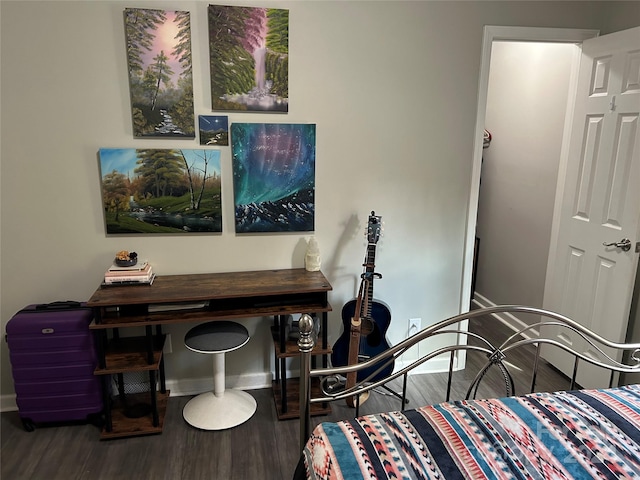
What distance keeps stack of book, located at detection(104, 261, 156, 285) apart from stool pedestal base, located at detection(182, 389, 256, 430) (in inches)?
29.8

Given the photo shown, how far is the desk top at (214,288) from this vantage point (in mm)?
2324

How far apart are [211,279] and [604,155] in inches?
93.8

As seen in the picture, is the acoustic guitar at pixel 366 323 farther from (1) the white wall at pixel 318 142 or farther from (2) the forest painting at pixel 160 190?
(2) the forest painting at pixel 160 190

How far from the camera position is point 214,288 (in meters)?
2.48

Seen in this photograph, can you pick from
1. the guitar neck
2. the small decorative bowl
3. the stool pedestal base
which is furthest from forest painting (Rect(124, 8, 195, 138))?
the stool pedestal base

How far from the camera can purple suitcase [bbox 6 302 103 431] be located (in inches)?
92.7

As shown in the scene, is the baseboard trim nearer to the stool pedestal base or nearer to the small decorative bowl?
the stool pedestal base

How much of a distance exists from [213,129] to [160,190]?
0.45m

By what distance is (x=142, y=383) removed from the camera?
2773 mm

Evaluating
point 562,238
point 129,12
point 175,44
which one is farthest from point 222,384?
point 562,238

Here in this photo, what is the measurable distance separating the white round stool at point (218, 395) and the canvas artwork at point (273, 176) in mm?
599

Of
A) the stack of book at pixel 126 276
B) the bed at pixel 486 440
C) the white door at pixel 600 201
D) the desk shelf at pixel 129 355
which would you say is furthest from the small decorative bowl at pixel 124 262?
the white door at pixel 600 201

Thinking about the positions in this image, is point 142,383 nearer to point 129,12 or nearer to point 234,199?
point 234,199

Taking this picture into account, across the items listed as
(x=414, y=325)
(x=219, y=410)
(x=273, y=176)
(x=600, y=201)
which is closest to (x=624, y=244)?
(x=600, y=201)
